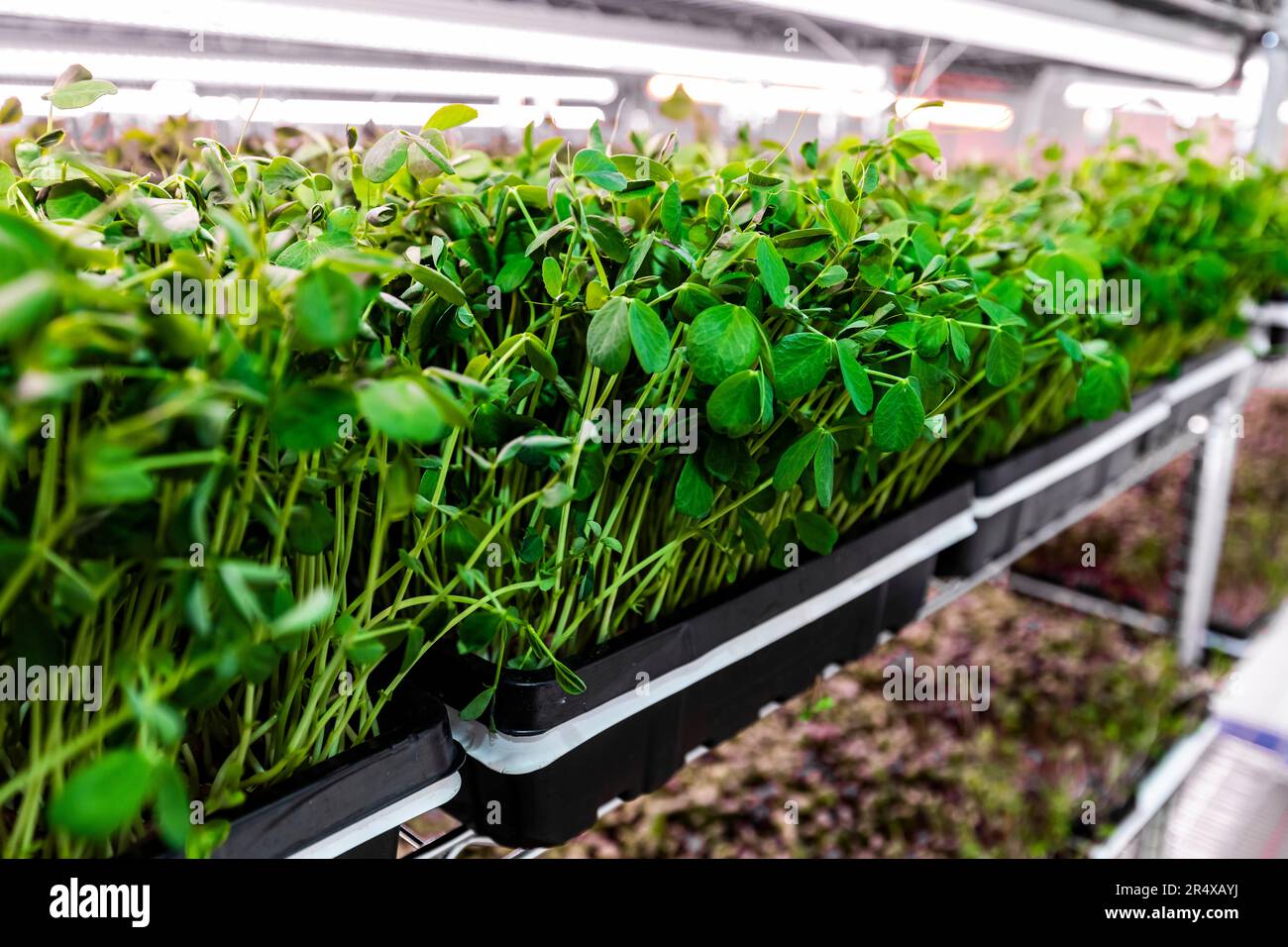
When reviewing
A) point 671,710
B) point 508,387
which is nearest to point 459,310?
point 508,387

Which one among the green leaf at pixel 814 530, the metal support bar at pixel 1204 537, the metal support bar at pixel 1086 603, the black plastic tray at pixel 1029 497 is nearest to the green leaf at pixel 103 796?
the green leaf at pixel 814 530

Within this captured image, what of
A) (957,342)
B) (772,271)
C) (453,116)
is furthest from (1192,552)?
(453,116)

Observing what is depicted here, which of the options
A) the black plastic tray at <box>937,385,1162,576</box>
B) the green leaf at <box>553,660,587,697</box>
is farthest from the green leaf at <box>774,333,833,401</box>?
the black plastic tray at <box>937,385,1162,576</box>

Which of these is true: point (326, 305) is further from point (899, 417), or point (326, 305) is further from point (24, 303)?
point (899, 417)

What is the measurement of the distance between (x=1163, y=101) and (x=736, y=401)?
2939mm

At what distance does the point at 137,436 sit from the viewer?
12.0 inches

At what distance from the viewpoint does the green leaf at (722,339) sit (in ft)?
1.62

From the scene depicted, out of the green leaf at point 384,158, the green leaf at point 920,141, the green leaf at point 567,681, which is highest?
the green leaf at point 920,141

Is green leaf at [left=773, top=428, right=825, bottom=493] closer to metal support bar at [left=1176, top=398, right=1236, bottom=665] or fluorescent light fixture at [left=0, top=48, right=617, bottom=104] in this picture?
fluorescent light fixture at [left=0, top=48, right=617, bottom=104]

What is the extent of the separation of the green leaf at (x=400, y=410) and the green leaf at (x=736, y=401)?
0.65ft

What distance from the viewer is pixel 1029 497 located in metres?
1.07

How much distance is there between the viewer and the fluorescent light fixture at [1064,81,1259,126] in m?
2.21

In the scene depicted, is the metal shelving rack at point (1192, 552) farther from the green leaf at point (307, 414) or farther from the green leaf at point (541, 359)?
the green leaf at point (307, 414)
